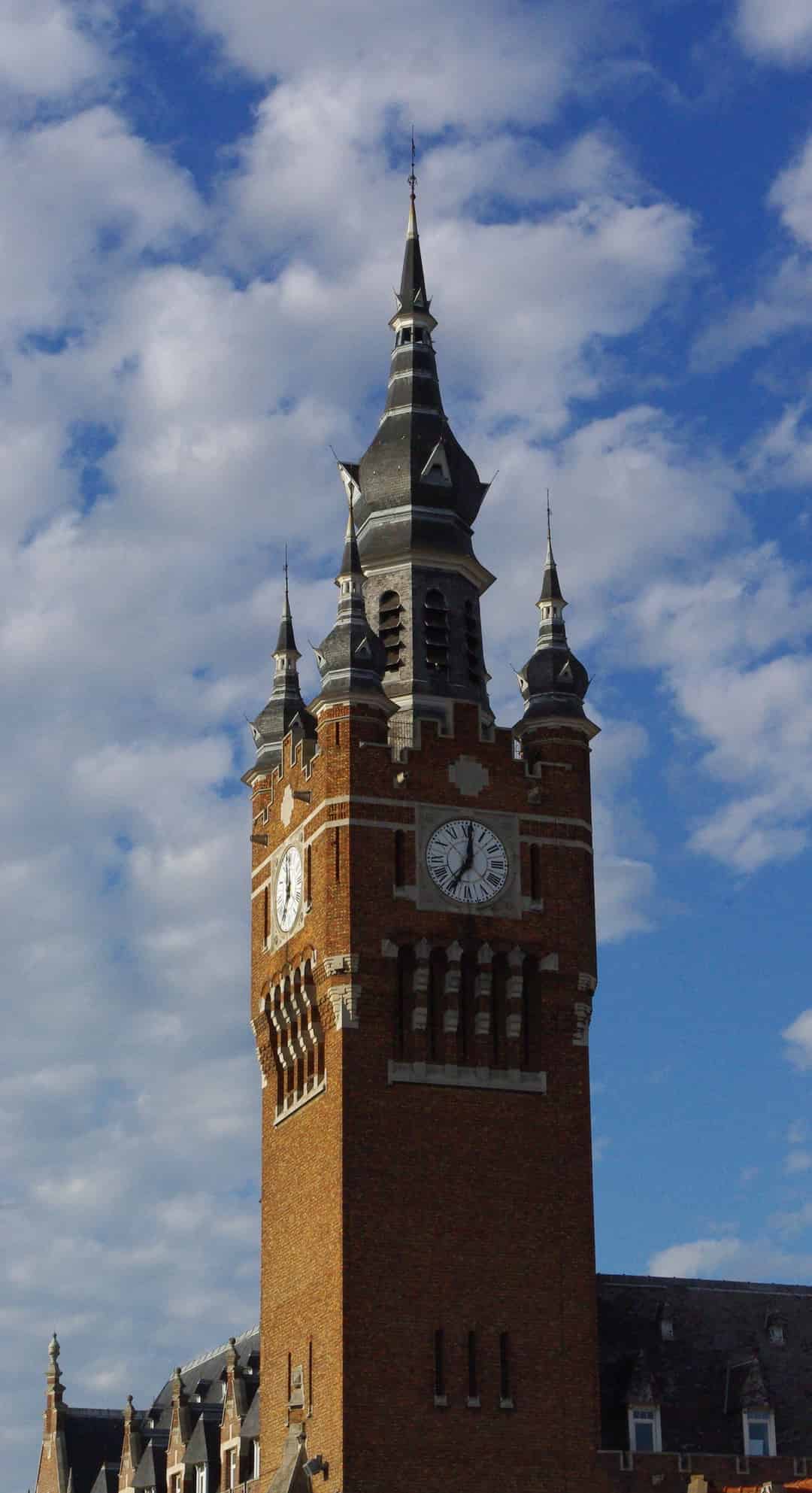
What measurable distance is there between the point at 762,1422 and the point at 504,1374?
829 cm

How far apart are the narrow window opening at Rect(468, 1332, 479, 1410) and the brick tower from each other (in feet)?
0.19

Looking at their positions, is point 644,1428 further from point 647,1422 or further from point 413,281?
point 413,281

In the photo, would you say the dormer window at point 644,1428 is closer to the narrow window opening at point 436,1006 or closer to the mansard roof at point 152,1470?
the narrow window opening at point 436,1006

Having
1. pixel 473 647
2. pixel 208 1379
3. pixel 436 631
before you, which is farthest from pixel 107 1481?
pixel 436 631

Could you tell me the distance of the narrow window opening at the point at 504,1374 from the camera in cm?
7500

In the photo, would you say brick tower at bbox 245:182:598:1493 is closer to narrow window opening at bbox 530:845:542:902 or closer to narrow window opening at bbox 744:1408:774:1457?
narrow window opening at bbox 530:845:542:902

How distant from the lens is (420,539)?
8488 centimetres

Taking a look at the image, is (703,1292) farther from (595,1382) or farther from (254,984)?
(254,984)

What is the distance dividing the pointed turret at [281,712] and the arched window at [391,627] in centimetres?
344

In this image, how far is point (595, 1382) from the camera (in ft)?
250

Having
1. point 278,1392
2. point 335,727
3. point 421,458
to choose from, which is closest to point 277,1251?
point 278,1392

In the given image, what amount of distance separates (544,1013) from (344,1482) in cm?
1388

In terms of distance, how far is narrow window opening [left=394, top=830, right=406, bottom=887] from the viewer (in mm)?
78250

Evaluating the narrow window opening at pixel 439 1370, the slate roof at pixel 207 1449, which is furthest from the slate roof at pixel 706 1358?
the slate roof at pixel 207 1449
